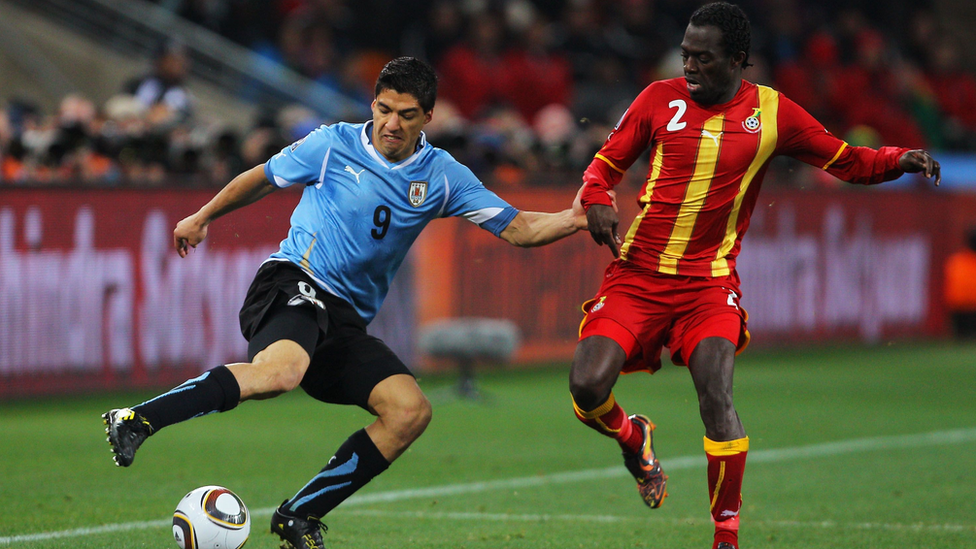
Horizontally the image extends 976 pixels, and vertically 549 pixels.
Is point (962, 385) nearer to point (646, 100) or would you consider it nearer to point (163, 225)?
point (163, 225)

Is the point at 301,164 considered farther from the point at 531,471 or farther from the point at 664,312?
the point at 531,471

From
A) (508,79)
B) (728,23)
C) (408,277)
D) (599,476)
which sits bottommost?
(599,476)

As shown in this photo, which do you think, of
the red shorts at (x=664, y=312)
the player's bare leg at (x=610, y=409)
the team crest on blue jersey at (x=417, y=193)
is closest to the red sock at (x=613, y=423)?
the player's bare leg at (x=610, y=409)

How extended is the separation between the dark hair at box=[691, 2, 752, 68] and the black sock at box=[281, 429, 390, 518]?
2267 millimetres

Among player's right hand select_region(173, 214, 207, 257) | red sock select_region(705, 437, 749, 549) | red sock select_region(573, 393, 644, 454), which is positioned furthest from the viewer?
red sock select_region(573, 393, 644, 454)

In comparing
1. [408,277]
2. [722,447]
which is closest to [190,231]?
[722,447]

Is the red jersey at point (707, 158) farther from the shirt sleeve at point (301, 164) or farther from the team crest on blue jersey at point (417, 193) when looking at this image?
the shirt sleeve at point (301, 164)

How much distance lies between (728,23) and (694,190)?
2.43ft

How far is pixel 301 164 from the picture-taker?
586cm

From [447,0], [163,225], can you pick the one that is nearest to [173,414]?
[163,225]

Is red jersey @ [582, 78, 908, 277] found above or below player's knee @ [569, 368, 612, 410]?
above

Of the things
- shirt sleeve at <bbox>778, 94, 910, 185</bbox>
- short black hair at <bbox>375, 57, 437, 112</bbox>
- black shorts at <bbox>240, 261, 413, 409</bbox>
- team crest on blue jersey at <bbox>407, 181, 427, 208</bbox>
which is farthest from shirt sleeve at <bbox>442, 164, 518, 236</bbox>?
shirt sleeve at <bbox>778, 94, 910, 185</bbox>

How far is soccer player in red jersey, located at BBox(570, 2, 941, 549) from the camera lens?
5.75 meters

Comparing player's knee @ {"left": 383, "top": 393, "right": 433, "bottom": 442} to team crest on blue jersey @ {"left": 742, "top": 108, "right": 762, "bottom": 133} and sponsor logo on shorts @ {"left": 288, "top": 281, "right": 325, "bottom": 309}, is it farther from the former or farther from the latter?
team crest on blue jersey @ {"left": 742, "top": 108, "right": 762, "bottom": 133}
